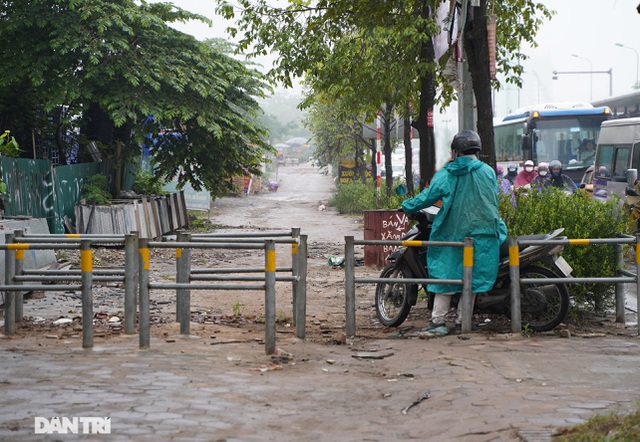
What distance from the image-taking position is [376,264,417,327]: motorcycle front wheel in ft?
28.7

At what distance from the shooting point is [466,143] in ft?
27.4

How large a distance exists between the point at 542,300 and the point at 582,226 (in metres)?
1.16

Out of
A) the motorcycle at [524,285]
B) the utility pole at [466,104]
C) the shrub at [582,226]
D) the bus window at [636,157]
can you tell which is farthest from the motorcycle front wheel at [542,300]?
the bus window at [636,157]

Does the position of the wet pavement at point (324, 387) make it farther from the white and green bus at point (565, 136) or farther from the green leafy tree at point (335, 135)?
the green leafy tree at point (335, 135)

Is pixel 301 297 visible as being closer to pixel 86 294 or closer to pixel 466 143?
pixel 86 294

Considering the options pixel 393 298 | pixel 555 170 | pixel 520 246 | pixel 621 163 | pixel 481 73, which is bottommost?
pixel 393 298

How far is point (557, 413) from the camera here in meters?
5.16

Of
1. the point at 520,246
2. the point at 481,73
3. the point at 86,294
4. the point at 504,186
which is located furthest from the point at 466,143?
the point at 504,186

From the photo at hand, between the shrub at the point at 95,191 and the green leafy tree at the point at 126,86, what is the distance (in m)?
1.33

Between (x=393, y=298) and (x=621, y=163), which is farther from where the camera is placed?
(x=621, y=163)

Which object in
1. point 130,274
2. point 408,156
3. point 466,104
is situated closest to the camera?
point 130,274

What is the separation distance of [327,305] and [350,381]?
14.7ft

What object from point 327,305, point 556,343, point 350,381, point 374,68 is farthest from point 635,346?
point 374,68

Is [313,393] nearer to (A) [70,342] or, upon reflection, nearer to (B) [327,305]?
(A) [70,342]
